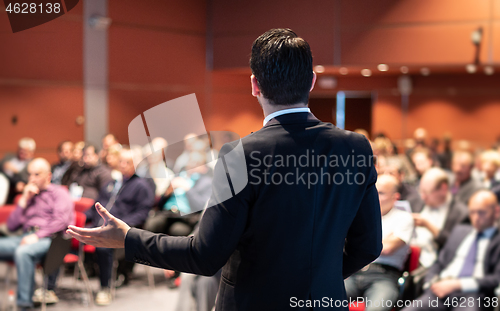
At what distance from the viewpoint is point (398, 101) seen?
9750 mm

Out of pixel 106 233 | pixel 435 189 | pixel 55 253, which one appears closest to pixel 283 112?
pixel 106 233

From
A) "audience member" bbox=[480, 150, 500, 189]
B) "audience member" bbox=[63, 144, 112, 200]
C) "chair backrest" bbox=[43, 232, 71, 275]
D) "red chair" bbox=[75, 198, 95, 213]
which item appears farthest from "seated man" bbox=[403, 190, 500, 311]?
"audience member" bbox=[63, 144, 112, 200]

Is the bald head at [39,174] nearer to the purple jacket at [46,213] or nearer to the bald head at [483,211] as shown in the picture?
the purple jacket at [46,213]

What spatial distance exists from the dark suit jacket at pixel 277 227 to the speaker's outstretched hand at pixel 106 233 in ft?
0.07

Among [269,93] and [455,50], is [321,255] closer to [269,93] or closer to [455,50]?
[269,93]

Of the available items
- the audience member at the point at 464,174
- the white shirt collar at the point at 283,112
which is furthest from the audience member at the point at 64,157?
the white shirt collar at the point at 283,112

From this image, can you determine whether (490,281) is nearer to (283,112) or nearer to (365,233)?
(365,233)

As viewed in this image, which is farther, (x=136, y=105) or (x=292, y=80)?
(x=136, y=105)

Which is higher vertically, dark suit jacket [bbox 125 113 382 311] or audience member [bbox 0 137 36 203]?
dark suit jacket [bbox 125 113 382 311]

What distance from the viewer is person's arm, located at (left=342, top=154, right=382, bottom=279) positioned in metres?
1.17

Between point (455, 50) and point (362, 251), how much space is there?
6.24 metres

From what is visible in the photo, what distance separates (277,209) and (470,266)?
2.27 meters

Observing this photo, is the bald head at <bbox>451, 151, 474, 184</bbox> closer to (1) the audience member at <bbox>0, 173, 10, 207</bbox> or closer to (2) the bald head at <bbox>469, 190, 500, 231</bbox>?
(2) the bald head at <bbox>469, 190, 500, 231</bbox>

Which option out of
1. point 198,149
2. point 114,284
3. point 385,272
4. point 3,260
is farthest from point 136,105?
point 198,149
